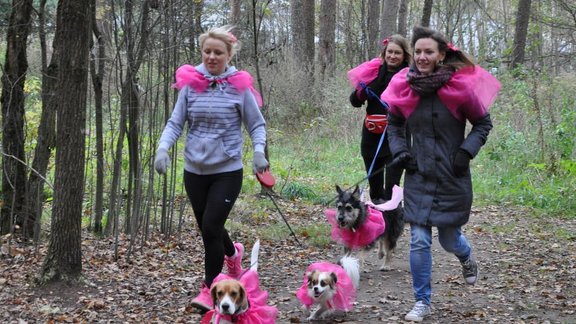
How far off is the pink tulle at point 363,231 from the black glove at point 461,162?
1.60m

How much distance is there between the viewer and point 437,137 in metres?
4.83

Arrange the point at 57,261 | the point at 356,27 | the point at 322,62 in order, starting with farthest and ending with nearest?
the point at 356,27
the point at 322,62
the point at 57,261

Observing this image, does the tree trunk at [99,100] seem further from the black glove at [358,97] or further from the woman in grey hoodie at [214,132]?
the black glove at [358,97]

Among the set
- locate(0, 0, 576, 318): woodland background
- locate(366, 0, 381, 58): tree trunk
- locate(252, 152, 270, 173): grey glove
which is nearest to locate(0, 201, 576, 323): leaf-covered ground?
locate(0, 0, 576, 318): woodland background

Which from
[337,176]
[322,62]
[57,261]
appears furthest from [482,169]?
[57,261]

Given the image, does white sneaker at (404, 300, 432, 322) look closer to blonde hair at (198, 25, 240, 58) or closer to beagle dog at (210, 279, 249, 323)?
beagle dog at (210, 279, 249, 323)

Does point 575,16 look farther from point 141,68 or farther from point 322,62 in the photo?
point 141,68

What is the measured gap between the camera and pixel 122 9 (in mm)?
6648

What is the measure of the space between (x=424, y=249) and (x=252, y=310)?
1482 mm

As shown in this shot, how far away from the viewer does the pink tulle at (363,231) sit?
A: 621 centimetres

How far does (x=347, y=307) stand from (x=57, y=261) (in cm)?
256

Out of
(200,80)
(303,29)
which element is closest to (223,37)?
(200,80)

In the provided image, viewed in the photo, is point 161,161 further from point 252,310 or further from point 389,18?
point 389,18

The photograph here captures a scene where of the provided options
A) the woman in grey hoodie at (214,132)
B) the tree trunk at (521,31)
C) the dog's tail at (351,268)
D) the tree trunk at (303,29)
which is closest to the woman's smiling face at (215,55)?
the woman in grey hoodie at (214,132)
